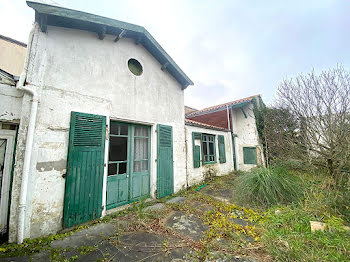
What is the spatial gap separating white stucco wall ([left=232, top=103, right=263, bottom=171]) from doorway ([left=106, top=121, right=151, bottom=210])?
7.01 m

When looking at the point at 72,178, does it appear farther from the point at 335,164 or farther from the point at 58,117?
the point at 335,164

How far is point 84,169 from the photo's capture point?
2.87 meters

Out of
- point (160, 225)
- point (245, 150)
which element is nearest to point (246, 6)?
point (245, 150)

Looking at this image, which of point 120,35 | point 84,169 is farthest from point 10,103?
point 120,35

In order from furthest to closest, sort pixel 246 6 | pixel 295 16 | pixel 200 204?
pixel 246 6 → pixel 295 16 → pixel 200 204

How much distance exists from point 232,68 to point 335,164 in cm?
857

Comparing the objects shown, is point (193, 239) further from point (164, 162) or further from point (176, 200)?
point (164, 162)

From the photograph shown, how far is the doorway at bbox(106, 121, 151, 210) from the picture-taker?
353 centimetres

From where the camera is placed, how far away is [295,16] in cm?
468

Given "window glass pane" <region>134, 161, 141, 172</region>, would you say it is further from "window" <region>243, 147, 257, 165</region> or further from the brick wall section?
"window" <region>243, 147, 257, 165</region>

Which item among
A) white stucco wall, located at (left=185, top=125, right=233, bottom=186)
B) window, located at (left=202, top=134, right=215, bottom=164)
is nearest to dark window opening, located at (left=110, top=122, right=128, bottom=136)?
white stucco wall, located at (left=185, top=125, right=233, bottom=186)

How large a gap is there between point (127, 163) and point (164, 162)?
1.23m

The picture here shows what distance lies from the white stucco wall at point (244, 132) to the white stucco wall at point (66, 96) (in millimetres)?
6923

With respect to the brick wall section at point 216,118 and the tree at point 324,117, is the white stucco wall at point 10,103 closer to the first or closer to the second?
the tree at point 324,117
